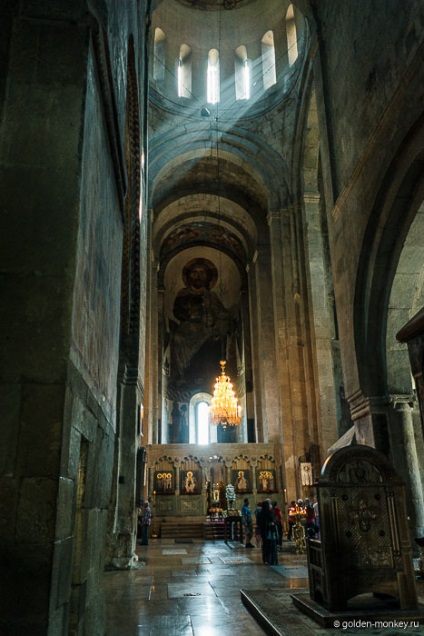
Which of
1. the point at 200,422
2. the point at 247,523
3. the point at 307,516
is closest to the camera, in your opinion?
the point at 307,516

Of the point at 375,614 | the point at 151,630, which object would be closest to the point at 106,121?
the point at 151,630

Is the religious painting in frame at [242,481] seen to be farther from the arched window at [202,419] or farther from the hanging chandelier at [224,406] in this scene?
the arched window at [202,419]

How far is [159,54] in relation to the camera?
20469 mm

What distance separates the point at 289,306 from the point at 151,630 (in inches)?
574

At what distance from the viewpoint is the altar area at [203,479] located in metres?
18.5

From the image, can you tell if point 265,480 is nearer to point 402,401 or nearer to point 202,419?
point 402,401

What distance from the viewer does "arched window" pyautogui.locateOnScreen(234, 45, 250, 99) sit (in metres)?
21.0

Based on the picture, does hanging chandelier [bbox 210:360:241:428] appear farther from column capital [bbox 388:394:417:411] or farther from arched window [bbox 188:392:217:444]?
column capital [bbox 388:394:417:411]

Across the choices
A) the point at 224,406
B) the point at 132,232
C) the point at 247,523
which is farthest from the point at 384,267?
the point at 224,406

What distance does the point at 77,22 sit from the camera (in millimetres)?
3576

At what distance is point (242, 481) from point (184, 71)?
54.6 ft

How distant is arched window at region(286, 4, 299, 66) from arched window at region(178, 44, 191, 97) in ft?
13.5

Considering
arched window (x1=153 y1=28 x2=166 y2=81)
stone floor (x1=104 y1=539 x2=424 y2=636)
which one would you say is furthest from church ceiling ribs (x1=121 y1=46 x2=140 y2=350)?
arched window (x1=153 y1=28 x2=166 y2=81)

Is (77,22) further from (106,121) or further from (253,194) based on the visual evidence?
(253,194)
